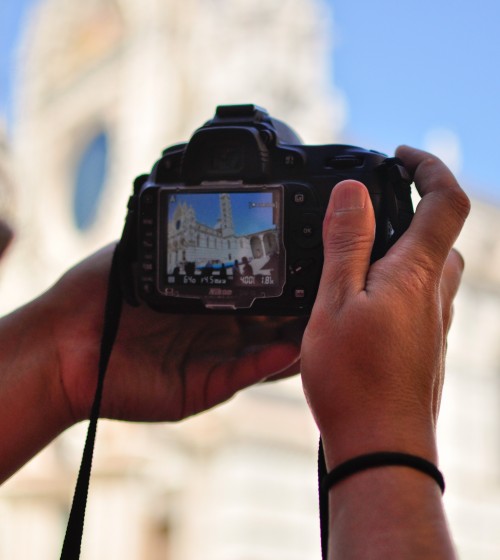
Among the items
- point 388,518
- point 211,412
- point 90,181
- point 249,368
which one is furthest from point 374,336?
point 90,181

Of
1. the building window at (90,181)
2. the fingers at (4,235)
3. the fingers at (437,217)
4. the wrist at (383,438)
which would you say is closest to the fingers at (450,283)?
the fingers at (437,217)

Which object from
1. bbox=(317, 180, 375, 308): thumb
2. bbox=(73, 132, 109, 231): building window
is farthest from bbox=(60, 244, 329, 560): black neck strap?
bbox=(73, 132, 109, 231): building window

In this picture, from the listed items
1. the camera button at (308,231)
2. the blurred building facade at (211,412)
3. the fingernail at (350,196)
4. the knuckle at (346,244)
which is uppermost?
the fingernail at (350,196)

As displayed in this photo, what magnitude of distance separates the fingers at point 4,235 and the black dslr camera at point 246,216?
23cm

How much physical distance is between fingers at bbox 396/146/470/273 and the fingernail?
0.15 ft

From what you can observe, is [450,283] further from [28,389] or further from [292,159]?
[28,389]

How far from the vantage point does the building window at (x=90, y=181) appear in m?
13.0

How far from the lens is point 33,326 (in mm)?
1107

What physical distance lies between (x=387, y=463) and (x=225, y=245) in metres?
0.37

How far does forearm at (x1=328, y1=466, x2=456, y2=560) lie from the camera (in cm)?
61

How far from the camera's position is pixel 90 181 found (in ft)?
43.2

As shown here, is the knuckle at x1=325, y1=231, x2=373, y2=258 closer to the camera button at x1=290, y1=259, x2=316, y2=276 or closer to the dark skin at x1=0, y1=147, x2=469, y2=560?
the dark skin at x1=0, y1=147, x2=469, y2=560

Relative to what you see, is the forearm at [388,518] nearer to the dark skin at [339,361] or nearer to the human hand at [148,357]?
the dark skin at [339,361]

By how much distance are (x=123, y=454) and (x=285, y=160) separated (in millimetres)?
8609
